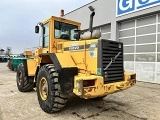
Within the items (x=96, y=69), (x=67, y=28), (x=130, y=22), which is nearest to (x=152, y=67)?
(x=130, y=22)

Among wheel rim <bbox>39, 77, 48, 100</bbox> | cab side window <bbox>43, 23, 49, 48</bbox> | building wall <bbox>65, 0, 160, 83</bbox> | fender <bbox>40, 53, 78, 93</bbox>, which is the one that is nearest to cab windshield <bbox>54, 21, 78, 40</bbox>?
cab side window <bbox>43, 23, 49, 48</bbox>

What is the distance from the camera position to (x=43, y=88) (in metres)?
5.86

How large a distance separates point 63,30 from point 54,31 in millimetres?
361

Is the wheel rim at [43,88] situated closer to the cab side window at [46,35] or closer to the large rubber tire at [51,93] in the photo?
the large rubber tire at [51,93]

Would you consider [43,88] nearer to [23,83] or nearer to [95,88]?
[95,88]

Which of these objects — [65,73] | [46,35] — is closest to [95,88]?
[65,73]

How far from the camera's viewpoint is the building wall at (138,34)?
11133 mm

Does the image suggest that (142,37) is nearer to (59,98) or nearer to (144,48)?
(144,48)

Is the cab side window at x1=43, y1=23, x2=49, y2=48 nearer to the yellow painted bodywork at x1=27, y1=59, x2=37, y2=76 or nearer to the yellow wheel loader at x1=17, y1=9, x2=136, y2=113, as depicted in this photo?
the yellow wheel loader at x1=17, y1=9, x2=136, y2=113

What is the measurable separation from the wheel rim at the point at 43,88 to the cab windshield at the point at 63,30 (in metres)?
1.50

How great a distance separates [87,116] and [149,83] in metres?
7.14

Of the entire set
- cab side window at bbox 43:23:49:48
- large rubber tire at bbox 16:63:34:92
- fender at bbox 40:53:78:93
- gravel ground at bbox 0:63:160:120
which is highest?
cab side window at bbox 43:23:49:48

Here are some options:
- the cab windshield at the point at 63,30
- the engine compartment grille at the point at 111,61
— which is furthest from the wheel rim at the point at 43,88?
the engine compartment grille at the point at 111,61

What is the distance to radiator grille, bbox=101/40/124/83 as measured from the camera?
16.6 feet
